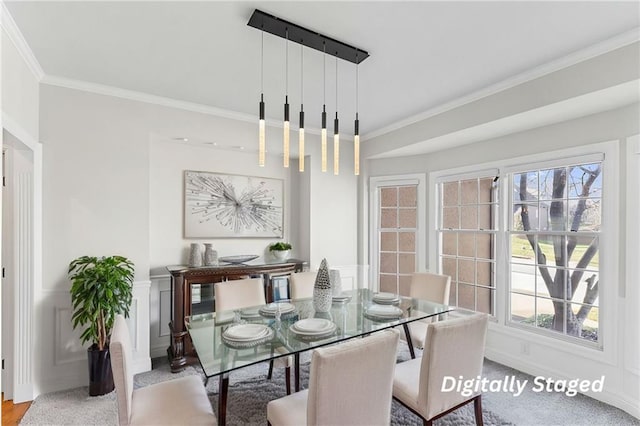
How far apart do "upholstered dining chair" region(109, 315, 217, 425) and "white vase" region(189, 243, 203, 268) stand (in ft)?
5.19

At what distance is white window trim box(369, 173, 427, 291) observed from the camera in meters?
4.22

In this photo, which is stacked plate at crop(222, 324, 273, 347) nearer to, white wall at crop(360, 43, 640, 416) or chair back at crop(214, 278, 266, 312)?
chair back at crop(214, 278, 266, 312)

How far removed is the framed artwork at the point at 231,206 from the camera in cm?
372

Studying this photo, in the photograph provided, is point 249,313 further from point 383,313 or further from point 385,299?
point 385,299

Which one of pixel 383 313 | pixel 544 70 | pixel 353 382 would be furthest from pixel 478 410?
pixel 544 70

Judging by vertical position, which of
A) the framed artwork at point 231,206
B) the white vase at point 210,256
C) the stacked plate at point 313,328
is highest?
the framed artwork at point 231,206

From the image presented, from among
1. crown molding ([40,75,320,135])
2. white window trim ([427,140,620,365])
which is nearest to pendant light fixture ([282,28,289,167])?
crown molding ([40,75,320,135])

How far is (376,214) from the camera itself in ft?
15.0

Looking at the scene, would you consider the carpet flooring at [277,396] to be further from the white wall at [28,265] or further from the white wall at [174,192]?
the white wall at [174,192]

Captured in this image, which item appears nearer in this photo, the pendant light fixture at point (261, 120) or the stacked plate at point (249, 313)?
the pendant light fixture at point (261, 120)

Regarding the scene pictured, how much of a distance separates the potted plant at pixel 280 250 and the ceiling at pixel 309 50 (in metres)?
1.76

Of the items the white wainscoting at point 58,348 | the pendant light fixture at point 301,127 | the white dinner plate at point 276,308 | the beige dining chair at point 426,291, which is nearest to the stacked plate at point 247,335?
the white dinner plate at point 276,308

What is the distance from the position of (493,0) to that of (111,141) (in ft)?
10.4

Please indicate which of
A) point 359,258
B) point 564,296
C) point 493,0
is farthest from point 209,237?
point 564,296
